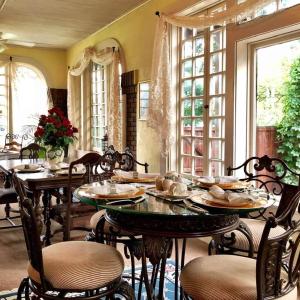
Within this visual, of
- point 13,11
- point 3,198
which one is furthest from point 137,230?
point 13,11

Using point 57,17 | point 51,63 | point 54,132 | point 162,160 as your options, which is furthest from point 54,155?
point 51,63

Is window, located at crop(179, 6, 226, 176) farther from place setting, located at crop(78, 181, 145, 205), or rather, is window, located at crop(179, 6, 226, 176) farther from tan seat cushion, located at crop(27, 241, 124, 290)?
tan seat cushion, located at crop(27, 241, 124, 290)

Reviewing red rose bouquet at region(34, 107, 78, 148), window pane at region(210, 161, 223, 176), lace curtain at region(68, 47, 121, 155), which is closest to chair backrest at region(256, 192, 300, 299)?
window pane at region(210, 161, 223, 176)

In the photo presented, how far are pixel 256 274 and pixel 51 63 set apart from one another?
7.42m

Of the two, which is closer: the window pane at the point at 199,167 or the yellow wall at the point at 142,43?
the window pane at the point at 199,167

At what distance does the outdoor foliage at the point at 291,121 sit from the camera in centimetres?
310

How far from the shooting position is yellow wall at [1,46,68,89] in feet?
25.2

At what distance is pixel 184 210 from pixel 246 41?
7.20ft

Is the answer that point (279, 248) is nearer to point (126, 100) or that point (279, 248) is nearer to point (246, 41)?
point (246, 41)

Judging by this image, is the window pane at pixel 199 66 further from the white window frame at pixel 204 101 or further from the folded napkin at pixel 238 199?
the folded napkin at pixel 238 199

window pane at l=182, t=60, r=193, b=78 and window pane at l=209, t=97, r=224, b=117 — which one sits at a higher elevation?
window pane at l=182, t=60, r=193, b=78

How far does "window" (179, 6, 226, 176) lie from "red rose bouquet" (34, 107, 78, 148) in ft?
4.60

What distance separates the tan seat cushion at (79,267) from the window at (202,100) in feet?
6.97

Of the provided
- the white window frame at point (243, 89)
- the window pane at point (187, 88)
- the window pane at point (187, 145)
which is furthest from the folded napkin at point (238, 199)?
the window pane at point (187, 88)
